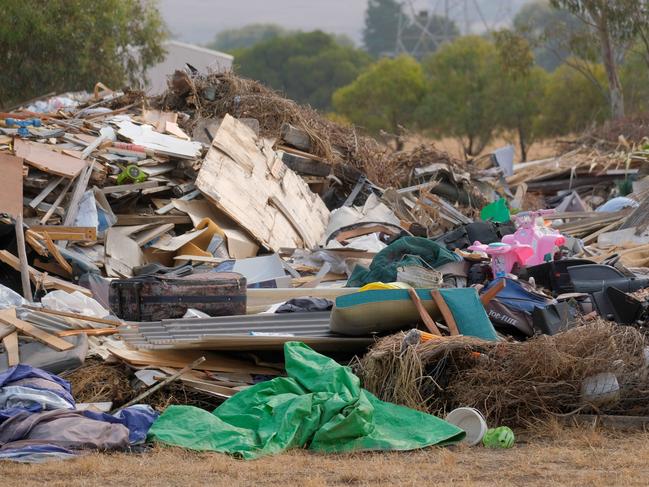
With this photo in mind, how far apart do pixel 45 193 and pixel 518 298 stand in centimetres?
541

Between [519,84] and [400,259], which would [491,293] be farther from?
[519,84]

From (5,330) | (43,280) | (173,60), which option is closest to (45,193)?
(43,280)

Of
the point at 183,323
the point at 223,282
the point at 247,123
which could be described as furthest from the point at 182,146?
the point at 183,323

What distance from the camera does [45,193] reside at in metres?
11.5

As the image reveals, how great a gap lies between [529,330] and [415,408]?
1.58 meters

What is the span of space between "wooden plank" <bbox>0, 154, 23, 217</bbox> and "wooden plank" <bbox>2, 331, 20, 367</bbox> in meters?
2.52

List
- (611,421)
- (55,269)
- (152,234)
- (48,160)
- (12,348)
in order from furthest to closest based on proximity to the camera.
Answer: (152,234), (48,160), (55,269), (12,348), (611,421)

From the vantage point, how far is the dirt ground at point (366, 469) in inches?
235

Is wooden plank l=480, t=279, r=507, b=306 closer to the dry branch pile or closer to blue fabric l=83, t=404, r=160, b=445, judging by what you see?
the dry branch pile

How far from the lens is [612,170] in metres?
19.2

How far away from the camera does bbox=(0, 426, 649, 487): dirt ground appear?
598 cm

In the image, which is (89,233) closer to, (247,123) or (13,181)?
(13,181)

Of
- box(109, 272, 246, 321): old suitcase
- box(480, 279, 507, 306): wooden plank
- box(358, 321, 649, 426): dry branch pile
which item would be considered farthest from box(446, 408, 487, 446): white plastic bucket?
box(109, 272, 246, 321): old suitcase

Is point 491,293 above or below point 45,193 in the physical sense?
below
